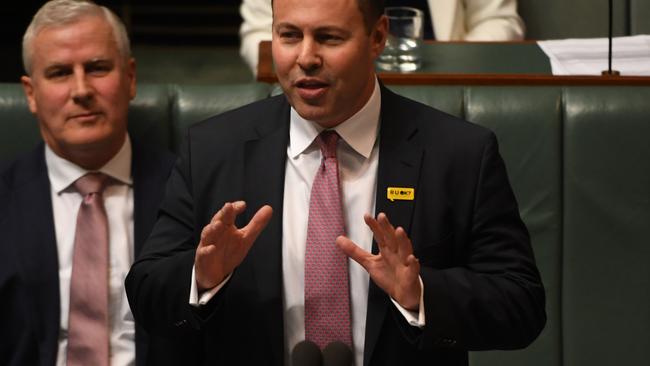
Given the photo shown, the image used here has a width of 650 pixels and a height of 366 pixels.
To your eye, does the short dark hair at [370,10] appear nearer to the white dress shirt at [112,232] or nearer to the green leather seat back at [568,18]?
the white dress shirt at [112,232]

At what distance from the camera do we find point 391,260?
A: 1.97 metres

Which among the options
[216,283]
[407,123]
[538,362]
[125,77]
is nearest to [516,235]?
[407,123]

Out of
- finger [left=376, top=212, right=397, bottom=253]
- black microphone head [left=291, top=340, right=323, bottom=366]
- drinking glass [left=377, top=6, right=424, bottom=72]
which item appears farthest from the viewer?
drinking glass [left=377, top=6, right=424, bottom=72]

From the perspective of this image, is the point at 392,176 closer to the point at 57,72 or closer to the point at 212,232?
the point at 212,232

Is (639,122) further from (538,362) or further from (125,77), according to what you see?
(125,77)

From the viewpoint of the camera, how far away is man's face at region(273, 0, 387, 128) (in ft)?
6.84

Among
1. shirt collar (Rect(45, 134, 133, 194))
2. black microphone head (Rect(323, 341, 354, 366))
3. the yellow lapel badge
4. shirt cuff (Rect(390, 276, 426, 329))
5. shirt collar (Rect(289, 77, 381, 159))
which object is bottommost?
black microphone head (Rect(323, 341, 354, 366))

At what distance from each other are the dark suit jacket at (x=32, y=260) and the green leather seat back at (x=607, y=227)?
907mm

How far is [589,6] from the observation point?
4082 mm

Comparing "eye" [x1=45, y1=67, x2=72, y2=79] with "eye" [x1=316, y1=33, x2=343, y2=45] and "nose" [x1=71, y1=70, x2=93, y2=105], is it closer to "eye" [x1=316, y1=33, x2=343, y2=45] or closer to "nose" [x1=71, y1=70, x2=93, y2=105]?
"nose" [x1=71, y1=70, x2=93, y2=105]

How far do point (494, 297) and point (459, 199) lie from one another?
192 mm

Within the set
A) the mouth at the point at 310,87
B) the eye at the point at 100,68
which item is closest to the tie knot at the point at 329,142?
the mouth at the point at 310,87

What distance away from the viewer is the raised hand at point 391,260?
1.95m

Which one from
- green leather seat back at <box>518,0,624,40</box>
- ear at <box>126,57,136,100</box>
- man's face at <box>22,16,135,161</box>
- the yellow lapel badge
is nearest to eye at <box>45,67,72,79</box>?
man's face at <box>22,16,135,161</box>
